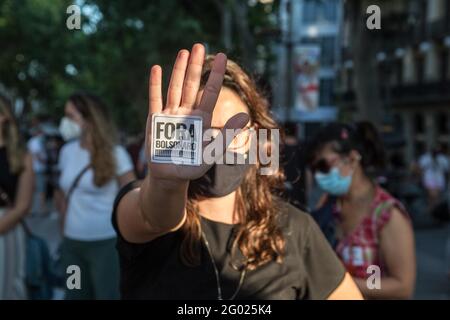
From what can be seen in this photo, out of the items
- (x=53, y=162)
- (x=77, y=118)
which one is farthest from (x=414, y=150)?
(x=77, y=118)

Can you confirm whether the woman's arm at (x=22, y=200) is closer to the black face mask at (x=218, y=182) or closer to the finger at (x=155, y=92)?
the black face mask at (x=218, y=182)

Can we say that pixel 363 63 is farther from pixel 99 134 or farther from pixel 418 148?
pixel 418 148

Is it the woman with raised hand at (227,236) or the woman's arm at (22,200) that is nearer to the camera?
the woman with raised hand at (227,236)

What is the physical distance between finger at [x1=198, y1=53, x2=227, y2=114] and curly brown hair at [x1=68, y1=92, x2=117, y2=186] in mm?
2815

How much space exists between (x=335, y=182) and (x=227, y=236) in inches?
55.7

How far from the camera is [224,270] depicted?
1.98 metres

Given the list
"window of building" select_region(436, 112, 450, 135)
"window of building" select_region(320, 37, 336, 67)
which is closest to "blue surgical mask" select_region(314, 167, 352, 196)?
"window of building" select_region(436, 112, 450, 135)

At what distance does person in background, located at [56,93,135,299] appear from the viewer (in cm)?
411

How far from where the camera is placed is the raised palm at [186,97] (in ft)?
5.05

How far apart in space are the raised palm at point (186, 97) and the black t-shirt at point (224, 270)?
1.38 ft

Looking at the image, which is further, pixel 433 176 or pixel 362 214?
pixel 433 176

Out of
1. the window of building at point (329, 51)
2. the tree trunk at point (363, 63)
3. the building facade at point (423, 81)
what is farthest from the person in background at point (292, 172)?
the window of building at point (329, 51)

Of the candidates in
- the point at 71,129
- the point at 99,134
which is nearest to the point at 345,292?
the point at 99,134

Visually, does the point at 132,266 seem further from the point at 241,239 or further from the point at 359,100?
the point at 359,100
